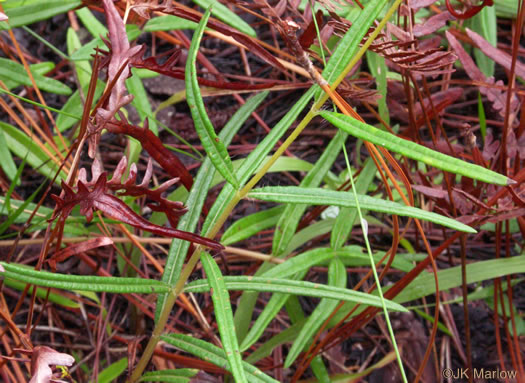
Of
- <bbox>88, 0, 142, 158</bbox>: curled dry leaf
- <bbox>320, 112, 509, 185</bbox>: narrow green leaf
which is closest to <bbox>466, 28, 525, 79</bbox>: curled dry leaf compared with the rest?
<bbox>320, 112, 509, 185</bbox>: narrow green leaf

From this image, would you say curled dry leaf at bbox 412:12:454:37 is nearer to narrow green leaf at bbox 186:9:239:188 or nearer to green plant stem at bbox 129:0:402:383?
green plant stem at bbox 129:0:402:383

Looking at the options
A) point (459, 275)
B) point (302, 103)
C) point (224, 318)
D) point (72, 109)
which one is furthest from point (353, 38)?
point (72, 109)

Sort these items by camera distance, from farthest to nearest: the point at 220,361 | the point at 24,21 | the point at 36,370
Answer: the point at 24,21, the point at 220,361, the point at 36,370

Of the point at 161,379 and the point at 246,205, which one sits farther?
the point at 246,205

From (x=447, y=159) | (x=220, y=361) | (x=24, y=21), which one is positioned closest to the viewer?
(x=447, y=159)

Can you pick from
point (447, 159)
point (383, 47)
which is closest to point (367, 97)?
point (383, 47)

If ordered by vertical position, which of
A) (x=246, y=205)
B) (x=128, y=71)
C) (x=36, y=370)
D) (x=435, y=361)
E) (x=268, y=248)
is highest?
(x=128, y=71)

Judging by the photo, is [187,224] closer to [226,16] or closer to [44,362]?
[44,362]

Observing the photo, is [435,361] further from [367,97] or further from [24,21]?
[24,21]
